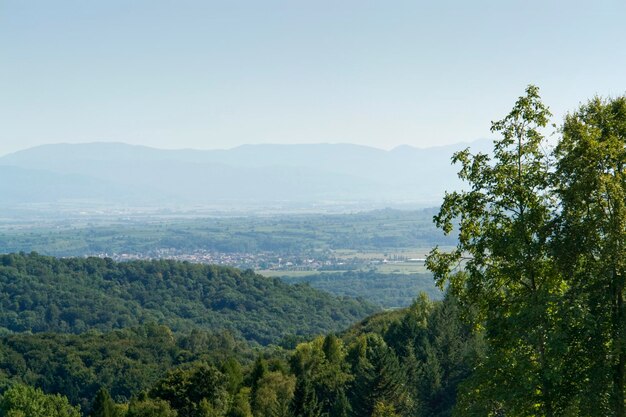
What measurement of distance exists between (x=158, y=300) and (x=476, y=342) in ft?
402

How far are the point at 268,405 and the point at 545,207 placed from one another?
1354 inches

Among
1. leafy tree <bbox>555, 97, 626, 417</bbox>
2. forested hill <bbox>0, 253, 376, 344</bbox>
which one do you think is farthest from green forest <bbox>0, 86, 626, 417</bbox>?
forested hill <bbox>0, 253, 376, 344</bbox>

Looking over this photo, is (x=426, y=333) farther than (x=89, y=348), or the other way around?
(x=89, y=348)

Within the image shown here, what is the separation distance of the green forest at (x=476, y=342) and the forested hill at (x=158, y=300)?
44817 millimetres

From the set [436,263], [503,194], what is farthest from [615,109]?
[436,263]

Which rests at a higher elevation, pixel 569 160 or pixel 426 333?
pixel 569 160

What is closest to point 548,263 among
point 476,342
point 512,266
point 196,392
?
point 512,266

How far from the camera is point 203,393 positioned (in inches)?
1890

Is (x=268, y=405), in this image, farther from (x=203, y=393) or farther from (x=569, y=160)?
(x=569, y=160)

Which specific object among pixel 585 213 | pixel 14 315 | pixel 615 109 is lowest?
pixel 14 315

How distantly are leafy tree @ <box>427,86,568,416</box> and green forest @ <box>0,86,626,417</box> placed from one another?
3cm

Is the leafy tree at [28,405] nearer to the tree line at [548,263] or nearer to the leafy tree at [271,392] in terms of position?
the leafy tree at [271,392]

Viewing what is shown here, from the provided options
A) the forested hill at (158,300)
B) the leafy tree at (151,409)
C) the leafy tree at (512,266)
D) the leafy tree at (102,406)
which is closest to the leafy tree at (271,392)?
the leafy tree at (151,409)

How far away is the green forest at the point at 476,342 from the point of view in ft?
47.0
